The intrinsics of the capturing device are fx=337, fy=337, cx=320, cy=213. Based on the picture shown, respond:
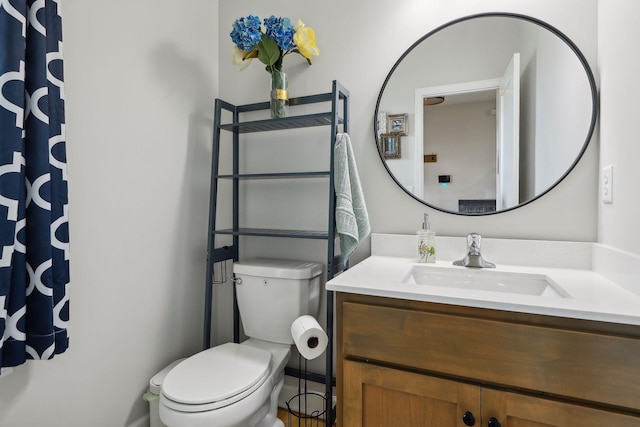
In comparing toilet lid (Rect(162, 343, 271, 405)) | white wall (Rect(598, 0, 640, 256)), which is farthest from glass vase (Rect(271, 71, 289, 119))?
white wall (Rect(598, 0, 640, 256))

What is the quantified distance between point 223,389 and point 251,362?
20 cm

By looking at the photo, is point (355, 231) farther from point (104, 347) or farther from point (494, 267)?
point (104, 347)

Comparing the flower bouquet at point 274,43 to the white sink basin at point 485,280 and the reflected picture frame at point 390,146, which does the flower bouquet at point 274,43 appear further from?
the white sink basin at point 485,280

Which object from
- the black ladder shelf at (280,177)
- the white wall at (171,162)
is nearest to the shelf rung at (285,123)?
the black ladder shelf at (280,177)

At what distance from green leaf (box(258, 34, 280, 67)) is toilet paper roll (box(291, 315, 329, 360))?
1172 mm

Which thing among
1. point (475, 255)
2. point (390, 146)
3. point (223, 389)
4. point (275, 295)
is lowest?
point (223, 389)

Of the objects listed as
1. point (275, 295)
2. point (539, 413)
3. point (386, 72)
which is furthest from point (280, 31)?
point (539, 413)

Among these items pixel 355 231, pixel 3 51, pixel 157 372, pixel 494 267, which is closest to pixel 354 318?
pixel 355 231

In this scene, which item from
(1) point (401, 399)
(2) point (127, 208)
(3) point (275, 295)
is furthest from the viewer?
(3) point (275, 295)

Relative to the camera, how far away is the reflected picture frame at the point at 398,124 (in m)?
1.57

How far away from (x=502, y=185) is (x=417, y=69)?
64cm

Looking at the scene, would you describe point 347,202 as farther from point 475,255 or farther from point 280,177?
point 475,255

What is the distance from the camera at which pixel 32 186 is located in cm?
105

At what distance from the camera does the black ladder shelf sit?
1479mm
